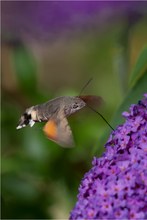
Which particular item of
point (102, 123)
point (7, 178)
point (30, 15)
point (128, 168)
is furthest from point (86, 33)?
point (128, 168)

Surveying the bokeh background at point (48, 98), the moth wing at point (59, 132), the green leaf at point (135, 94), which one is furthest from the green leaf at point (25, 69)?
the moth wing at point (59, 132)

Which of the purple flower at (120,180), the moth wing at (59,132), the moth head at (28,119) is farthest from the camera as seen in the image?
the moth head at (28,119)

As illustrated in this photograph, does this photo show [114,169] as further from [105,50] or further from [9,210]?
[105,50]

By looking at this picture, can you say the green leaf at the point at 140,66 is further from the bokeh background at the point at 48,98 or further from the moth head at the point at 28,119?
the bokeh background at the point at 48,98

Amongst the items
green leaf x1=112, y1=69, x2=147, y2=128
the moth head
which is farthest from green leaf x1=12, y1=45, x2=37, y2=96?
the moth head

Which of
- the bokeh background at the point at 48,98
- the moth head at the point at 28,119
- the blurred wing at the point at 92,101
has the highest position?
the blurred wing at the point at 92,101

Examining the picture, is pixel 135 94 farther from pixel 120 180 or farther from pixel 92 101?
pixel 120 180

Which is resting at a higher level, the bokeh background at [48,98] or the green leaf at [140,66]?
the green leaf at [140,66]
